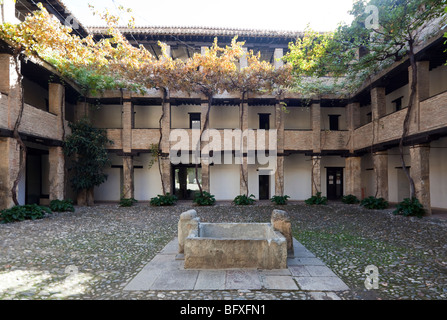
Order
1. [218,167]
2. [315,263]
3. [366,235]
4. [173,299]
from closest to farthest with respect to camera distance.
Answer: [173,299]
[315,263]
[366,235]
[218,167]

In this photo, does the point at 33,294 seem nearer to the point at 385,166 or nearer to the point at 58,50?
the point at 58,50

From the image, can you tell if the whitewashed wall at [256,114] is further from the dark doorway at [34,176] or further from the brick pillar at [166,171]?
the dark doorway at [34,176]

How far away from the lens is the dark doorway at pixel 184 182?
52.9 feet

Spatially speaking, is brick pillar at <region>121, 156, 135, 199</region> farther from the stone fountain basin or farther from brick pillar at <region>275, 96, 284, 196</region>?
the stone fountain basin

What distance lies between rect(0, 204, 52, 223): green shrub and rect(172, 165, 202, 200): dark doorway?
7.66m

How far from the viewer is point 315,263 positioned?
4.66 meters

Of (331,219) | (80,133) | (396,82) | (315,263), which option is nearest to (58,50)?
(80,133)

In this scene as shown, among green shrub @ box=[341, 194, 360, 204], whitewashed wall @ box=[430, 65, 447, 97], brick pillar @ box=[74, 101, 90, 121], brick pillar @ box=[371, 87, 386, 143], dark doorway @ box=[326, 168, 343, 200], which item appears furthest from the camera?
dark doorway @ box=[326, 168, 343, 200]

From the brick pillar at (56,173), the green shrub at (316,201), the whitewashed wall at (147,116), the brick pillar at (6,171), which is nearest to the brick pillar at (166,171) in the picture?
the whitewashed wall at (147,116)

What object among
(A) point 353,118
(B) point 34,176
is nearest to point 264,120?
(A) point 353,118

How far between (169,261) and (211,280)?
50.7 inches

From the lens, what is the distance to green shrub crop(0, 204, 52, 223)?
8541 mm

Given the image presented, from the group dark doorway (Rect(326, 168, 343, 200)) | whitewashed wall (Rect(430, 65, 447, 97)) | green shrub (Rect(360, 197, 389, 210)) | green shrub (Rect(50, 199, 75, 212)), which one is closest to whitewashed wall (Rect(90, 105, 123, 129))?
green shrub (Rect(50, 199, 75, 212))

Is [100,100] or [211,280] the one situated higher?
[100,100]
